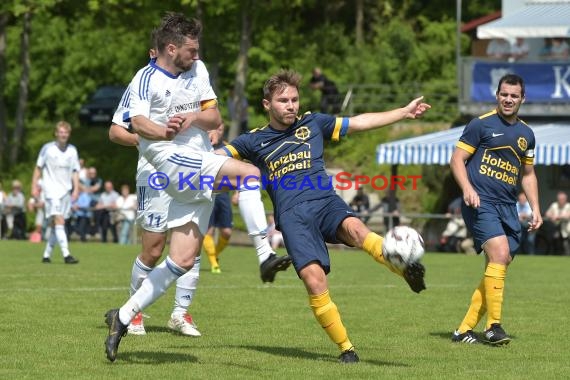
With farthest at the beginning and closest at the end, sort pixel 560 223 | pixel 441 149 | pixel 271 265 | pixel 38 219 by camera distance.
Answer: pixel 38 219
pixel 441 149
pixel 560 223
pixel 271 265

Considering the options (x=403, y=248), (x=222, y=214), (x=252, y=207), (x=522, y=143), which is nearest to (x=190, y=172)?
(x=252, y=207)

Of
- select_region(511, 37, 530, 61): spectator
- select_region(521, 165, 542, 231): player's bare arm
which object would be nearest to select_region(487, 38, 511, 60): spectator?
select_region(511, 37, 530, 61): spectator

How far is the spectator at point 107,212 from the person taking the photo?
3023 centimetres

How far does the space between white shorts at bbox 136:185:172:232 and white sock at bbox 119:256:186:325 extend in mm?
1134

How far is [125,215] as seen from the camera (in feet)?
97.7

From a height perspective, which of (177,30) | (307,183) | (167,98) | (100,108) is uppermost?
(177,30)

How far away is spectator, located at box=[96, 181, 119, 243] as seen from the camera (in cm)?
3023

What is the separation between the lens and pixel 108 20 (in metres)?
37.2

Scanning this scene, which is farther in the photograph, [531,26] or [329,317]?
[531,26]

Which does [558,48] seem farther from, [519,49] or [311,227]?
[311,227]

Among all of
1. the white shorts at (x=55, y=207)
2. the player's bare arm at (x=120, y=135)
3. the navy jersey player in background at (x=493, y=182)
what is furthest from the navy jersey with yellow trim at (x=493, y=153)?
the white shorts at (x=55, y=207)

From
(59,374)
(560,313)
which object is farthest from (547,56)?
(59,374)

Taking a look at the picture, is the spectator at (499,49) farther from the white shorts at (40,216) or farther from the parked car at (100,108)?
the parked car at (100,108)

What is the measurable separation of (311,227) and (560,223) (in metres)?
18.9
